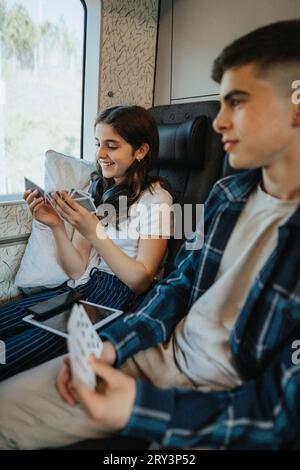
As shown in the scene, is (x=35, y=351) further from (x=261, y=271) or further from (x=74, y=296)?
(x=261, y=271)

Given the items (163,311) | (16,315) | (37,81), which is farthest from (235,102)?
(37,81)

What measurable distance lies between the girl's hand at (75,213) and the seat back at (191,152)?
1.36 feet

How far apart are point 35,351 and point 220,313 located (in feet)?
1.97

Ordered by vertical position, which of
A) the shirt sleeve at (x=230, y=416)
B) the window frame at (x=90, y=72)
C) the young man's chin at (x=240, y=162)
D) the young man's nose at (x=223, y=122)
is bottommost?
the shirt sleeve at (x=230, y=416)

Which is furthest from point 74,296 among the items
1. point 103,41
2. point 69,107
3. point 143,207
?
point 103,41

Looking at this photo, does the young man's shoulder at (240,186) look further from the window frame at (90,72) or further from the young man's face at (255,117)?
the window frame at (90,72)

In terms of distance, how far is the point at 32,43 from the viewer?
172 centimetres

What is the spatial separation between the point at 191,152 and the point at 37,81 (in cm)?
102

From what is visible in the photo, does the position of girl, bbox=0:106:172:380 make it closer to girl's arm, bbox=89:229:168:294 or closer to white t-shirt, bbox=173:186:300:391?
girl's arm, bbox=89:229:168:294

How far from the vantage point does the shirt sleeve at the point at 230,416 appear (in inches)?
23.3

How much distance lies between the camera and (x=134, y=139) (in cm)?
131

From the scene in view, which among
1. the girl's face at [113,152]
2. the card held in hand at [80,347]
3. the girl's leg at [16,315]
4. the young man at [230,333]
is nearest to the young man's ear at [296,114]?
the young man at [230,333]

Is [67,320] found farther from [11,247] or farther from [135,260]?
[11,247]

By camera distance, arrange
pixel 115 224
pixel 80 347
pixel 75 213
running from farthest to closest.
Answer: pixel 115 224, pixel 75 213, pixel 80 347
